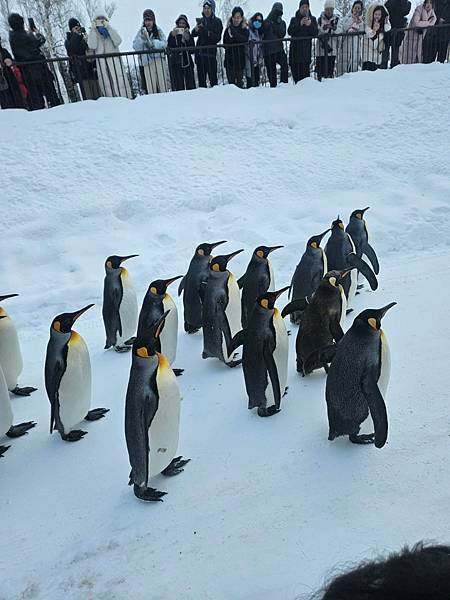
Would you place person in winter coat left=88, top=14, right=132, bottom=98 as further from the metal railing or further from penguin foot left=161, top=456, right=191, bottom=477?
penguin foot left=161, top=456, right=191, bottom=477

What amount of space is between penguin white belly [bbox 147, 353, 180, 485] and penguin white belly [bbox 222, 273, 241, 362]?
93 cm

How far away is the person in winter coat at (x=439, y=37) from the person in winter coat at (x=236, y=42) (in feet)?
10.7

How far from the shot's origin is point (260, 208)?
19.3ft

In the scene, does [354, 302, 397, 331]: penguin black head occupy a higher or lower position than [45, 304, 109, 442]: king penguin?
higher

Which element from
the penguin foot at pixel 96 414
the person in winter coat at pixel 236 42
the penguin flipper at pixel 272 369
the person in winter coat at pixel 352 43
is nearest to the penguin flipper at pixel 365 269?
the penguin flipper at pixel 272 369

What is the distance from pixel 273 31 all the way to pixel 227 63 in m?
0.85

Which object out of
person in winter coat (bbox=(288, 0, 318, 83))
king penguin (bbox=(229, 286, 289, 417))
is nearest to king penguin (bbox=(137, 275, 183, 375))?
king penguin (bbox=(229, 286, 289, 417))

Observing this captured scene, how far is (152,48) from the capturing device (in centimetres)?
726

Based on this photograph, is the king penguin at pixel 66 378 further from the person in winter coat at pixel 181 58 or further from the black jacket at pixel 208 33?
the black jacket at pixel 208 33

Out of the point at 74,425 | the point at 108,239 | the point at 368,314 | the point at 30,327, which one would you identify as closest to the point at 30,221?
the point at 108,239

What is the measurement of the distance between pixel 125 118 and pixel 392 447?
6303mm

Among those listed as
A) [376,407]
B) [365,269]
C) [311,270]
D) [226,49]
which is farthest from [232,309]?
[226,49]

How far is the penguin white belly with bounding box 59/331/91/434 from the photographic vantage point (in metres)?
2.61

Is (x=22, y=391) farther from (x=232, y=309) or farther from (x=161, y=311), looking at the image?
(x=232, y=309)
